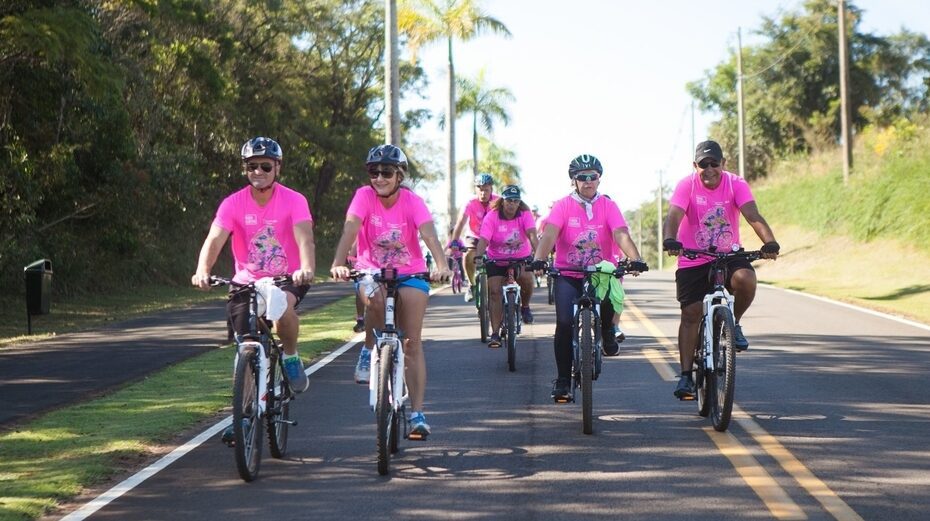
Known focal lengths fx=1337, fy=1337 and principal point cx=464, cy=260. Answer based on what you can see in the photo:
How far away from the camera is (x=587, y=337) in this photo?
33.0ft

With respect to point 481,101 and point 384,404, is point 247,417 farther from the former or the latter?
point 481,101

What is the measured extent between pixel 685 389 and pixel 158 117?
2705cm

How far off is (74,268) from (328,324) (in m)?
10.9

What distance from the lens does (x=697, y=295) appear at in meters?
10.7

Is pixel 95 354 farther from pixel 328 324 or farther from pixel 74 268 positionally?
pixel 74 268

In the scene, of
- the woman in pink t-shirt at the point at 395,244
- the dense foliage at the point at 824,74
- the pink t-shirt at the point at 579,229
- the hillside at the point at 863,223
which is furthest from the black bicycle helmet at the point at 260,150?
the dense foliage at the point at 824,74

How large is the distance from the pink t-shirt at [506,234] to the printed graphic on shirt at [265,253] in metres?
6.58

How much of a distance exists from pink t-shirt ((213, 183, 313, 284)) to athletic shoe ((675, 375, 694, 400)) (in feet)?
11.2

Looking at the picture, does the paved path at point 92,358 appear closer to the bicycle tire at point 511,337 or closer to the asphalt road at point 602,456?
the asphalt road at point 602,456

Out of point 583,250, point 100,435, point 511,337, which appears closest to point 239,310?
point 100,435

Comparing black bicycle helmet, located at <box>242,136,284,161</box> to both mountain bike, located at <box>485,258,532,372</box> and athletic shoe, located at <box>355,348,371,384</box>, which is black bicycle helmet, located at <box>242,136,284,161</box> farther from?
mountain bike, located at <box>485,258,532,372</box>

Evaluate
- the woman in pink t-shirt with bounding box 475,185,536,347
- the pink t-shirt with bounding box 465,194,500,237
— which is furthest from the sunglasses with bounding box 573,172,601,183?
the pink t-shirt with bounding box 465,194,500,237

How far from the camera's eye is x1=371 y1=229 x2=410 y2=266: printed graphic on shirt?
30.4 ft

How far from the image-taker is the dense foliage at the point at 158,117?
23125 mm
